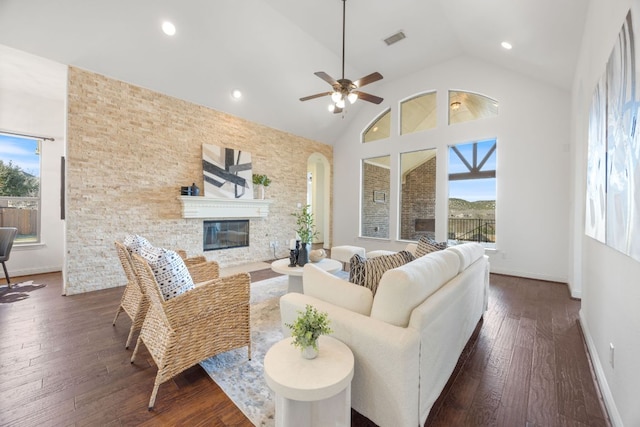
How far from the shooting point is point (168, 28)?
3.74 m

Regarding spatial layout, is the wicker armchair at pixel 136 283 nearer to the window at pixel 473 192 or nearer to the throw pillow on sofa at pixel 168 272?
the throw pillow on sofa at pixel 168 272

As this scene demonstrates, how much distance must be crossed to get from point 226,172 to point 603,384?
5.59 m

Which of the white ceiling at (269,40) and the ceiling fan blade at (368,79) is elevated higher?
the white ceiling at (269,40)

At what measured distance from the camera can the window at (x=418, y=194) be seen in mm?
5805

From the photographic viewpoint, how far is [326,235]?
25.6 ft

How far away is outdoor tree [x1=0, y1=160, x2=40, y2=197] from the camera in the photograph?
14.9ft

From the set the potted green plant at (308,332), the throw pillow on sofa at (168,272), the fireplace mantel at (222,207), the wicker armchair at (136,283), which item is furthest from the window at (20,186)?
the potted green plant at (308,332)

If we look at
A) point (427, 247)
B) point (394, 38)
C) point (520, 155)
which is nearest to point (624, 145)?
point (427, 247)

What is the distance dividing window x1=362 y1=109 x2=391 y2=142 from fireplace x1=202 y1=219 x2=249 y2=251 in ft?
12.6

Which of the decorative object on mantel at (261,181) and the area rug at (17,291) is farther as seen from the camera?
the decorative object on mantel at (261,181)

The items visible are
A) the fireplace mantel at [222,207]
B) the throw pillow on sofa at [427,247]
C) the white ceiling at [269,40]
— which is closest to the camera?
the throw pillow on sofa at [427,247]

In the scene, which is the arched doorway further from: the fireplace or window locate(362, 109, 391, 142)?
the fireplace

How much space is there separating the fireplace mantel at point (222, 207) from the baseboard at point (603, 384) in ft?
17.3

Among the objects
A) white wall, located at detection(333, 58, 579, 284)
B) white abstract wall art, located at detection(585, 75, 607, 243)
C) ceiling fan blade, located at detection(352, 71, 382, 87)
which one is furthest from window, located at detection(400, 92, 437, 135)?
white abstract wall art, located at detection(585, 75, 607, 243)
